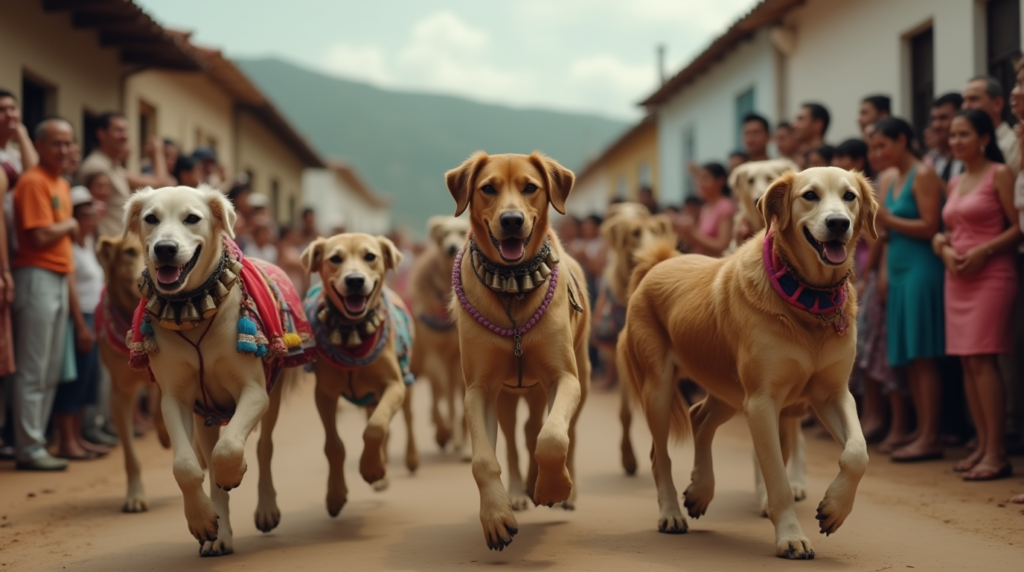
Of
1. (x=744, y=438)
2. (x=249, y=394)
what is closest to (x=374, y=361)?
(x=249, y=394)

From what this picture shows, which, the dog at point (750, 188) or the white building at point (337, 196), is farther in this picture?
the white building at point (337, 196)

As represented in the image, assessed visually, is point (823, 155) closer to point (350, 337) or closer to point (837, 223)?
point (837, 223)

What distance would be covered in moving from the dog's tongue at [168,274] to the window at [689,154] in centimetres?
2277

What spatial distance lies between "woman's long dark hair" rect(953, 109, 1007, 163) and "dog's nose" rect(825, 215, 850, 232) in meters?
3.42

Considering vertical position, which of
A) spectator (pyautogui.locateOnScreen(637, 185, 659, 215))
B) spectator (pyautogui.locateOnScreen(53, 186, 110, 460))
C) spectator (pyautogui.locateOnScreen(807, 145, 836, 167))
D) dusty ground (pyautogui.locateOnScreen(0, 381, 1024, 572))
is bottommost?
dusty ground (pyautogui.locateOnScreen(0, 381, 1024, 572))

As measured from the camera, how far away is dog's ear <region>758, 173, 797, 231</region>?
6062mm

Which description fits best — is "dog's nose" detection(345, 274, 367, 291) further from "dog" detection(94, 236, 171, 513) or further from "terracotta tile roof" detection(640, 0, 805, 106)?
"terracotta tile roof" detection(640, 0, 805, 106)

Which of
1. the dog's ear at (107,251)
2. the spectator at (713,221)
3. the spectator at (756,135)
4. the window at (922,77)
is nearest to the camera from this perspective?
the dog's ear at (107,251)

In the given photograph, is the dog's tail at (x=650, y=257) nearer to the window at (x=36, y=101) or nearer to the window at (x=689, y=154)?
the window at (x=36, y=101)

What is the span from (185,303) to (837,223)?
343 cm

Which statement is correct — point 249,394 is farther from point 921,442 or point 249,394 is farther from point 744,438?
point 744,438

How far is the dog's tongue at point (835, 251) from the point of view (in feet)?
19.2

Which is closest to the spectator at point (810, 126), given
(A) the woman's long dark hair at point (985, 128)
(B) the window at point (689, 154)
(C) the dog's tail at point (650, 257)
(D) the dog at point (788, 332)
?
(A) the woman's long dark hair at point (985, 128)

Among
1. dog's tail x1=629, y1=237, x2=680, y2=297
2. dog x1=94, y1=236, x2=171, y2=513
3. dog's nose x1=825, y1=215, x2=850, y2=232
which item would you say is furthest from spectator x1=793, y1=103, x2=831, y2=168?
dog x1=94, y1=236, x2=171, y2=513
